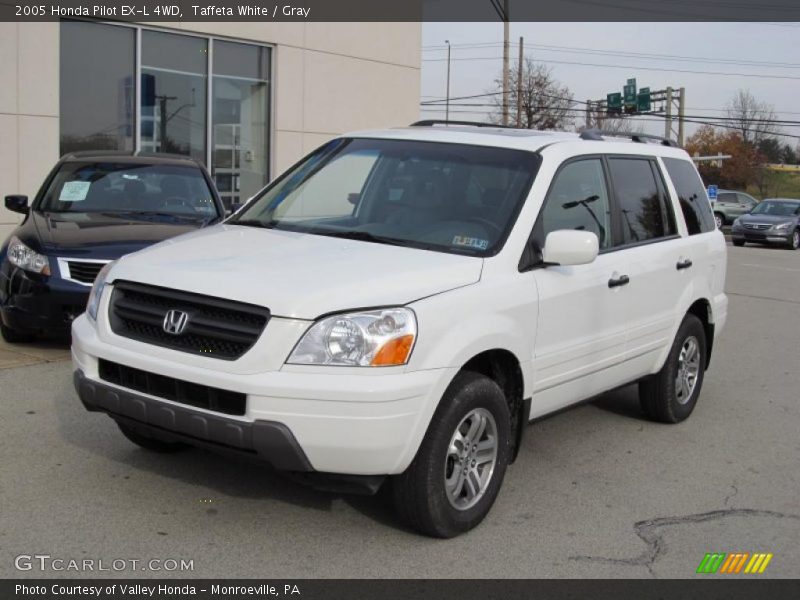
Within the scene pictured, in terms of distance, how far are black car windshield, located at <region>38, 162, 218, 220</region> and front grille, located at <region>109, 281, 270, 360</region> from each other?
4782 mm

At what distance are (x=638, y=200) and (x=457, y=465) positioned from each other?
8.19 ft

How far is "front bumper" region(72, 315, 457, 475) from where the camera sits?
3.86 m

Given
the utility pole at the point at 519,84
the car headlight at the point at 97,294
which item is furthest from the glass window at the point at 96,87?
the utility pole at the point at 519,84

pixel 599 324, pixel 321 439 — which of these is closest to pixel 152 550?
pixel 321 439

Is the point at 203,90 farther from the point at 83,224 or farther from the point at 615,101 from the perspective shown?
the point at 615,101

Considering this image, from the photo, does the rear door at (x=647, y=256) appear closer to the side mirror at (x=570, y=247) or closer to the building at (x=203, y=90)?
the side mirror at (x=570, y=247)

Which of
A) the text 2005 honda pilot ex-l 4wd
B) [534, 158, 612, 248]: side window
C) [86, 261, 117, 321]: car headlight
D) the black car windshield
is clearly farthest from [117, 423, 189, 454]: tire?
the black car windshield

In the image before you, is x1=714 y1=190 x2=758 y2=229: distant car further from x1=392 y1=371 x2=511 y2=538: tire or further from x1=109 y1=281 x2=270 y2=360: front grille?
x1=109 y1=281 x2=270 y2=360: front grille

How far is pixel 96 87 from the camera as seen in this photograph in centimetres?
1418

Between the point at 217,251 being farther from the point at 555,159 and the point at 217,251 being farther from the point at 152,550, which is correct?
the point at 555,159

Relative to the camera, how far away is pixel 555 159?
17.1ft

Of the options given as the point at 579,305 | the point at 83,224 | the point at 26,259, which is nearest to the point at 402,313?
the point at 579,305

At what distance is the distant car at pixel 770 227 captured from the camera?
94.9ft

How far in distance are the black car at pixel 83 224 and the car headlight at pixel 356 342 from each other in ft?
13.7
